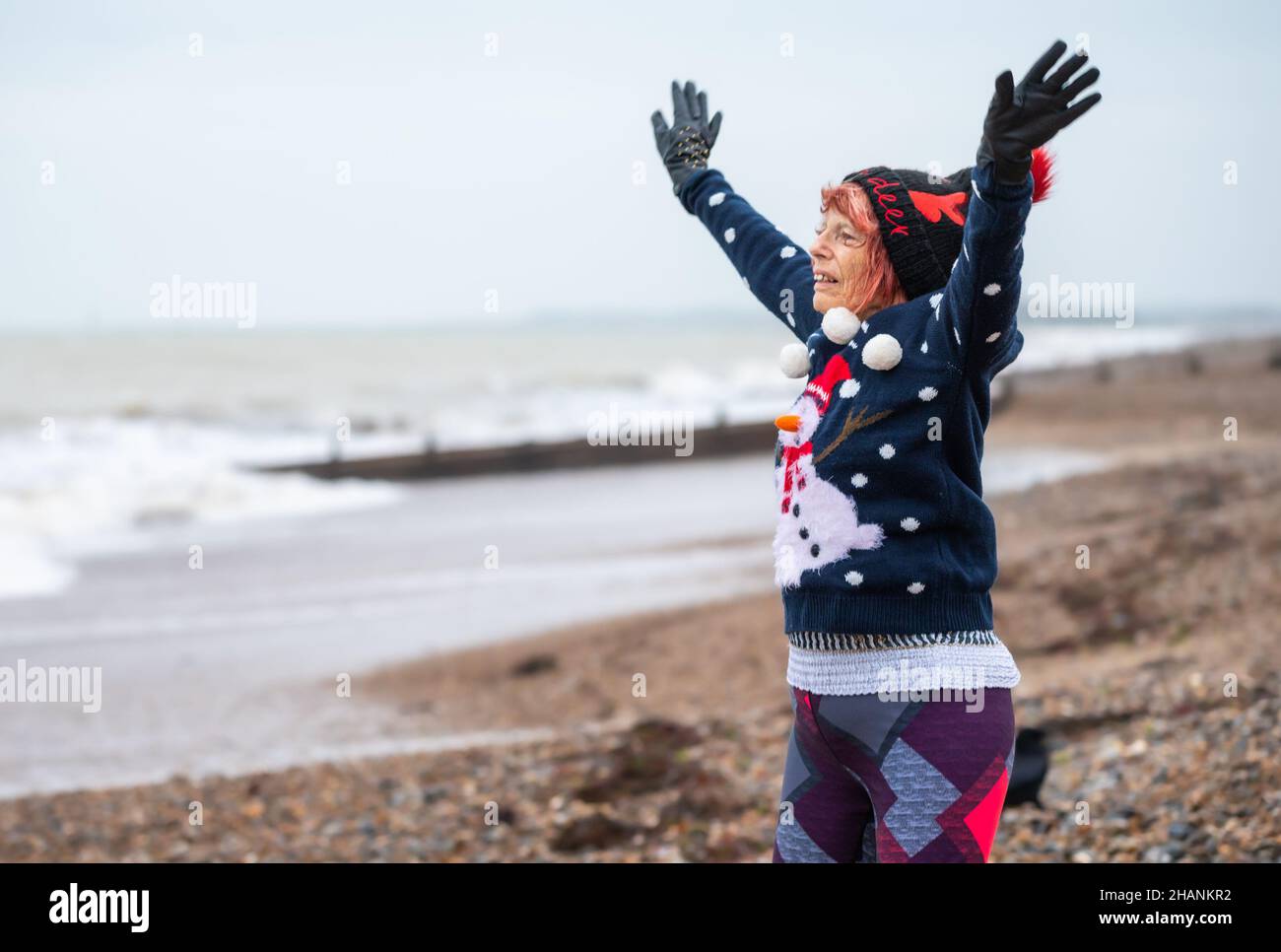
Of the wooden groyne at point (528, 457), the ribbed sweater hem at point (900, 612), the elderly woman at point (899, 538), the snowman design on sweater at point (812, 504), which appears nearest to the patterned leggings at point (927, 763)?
the elderly woman at point (899, 538)

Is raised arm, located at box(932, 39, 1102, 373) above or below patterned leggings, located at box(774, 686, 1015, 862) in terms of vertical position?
above

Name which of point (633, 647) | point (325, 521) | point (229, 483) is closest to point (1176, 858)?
point (633, 647)

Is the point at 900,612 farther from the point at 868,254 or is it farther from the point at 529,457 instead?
the point at 529,457

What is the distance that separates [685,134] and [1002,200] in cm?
141

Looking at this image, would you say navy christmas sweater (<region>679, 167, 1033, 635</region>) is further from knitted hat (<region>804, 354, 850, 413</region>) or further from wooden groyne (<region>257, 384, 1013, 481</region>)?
wooden groyne (<region>257, 384, 1013, 481</region>)

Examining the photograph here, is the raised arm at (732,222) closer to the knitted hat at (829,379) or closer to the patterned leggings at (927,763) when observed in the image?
the knitted hat at (829,379)

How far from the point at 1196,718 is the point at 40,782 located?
614 centimetres

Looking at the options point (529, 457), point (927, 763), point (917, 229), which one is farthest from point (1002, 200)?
point (529, 457)

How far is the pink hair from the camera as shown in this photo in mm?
2711

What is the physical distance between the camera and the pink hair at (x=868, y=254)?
2711 mm

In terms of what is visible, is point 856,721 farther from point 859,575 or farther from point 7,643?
point 7,643

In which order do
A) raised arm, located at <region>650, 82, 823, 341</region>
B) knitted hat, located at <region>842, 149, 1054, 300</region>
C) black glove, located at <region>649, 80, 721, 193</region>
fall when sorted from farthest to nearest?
black glove, located at <region>649, 80, 721, 193</region> < raised arm, located at <region>650, 82, 823, 341</region> < knitted hat, located at <region>842, 149, 1054, 300</region>

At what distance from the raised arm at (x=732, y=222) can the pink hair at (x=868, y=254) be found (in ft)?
0.76

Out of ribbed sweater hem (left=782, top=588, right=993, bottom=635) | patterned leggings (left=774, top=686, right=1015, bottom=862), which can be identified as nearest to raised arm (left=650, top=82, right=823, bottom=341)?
ribbed sweater hem (left=782, top=588, right=993, bottom=635)
